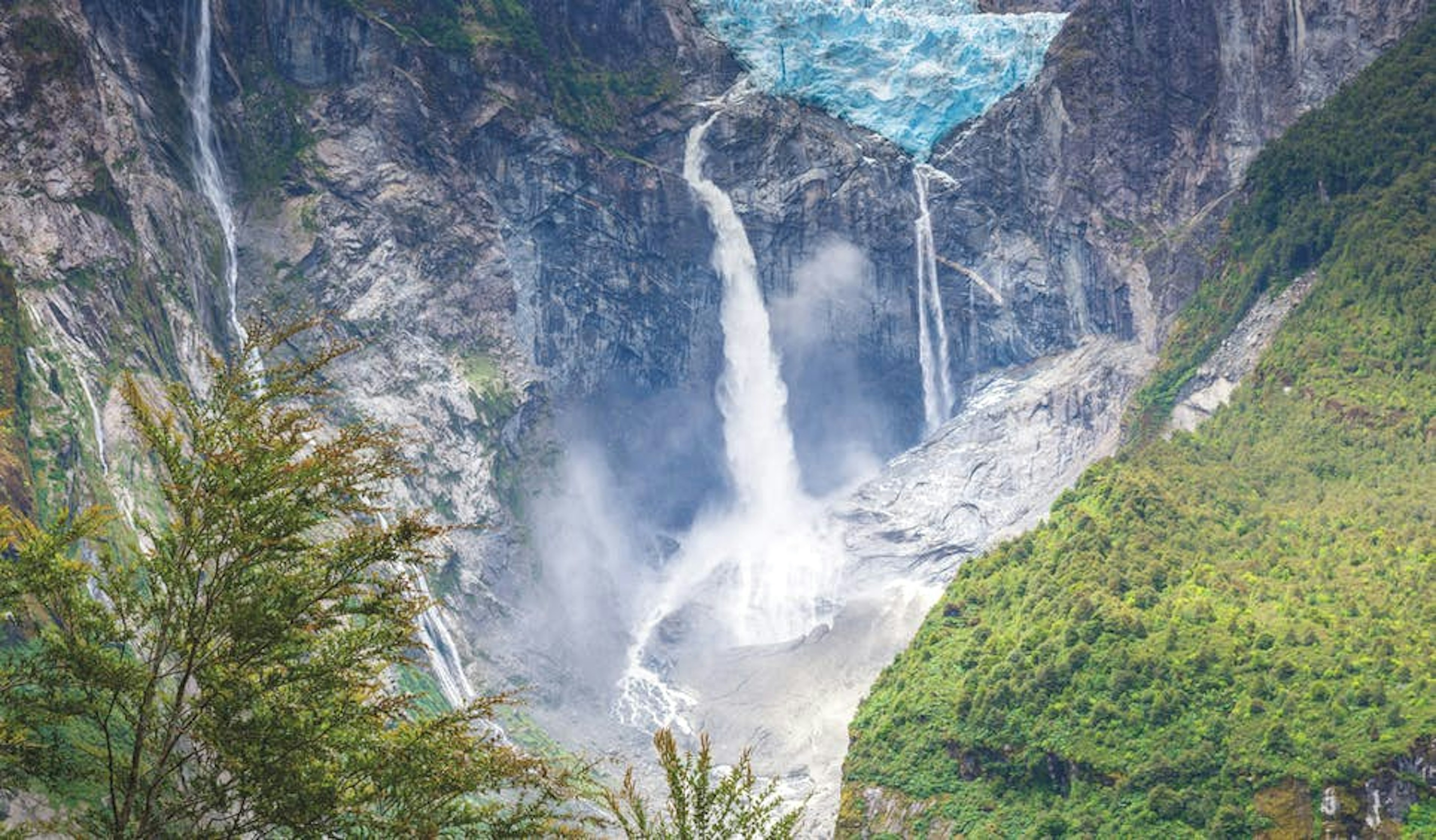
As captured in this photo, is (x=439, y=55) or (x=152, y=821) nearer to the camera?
(x=152, y=821)

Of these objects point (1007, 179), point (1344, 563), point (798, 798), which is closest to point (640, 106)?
point (1007, 179)

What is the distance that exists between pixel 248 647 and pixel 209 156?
81.4 meters

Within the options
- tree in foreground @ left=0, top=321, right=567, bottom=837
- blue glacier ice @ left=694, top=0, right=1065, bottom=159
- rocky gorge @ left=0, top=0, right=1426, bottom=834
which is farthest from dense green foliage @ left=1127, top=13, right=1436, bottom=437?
tree in foreground @ left=0, top=321, right=567, bottom=837

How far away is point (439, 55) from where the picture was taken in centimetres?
10531

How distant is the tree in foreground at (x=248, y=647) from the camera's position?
19984 mm

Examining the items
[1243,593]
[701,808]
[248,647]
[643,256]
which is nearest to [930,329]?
[643,256]

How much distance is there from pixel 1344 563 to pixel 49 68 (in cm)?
7120

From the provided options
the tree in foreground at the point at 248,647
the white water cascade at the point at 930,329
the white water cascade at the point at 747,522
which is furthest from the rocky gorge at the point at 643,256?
the tree in foreground at the point at 248,647

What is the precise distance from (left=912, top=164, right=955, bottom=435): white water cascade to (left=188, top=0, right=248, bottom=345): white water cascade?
51715mm

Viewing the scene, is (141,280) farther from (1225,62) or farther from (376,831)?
(1225,62)

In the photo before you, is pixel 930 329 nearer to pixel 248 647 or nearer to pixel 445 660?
pixel 445 660

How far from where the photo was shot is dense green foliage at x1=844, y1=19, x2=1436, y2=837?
2416 inches

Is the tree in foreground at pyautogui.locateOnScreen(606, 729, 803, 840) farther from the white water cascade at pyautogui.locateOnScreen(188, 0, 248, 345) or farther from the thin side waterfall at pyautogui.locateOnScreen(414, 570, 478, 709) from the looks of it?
the white water cascade at pyautogui.locateOnScreen(188, 0, 248, 345)

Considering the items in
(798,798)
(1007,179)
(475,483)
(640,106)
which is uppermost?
(640,106)
